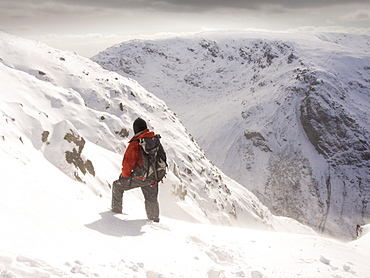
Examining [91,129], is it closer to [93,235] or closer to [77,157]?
[77,157]

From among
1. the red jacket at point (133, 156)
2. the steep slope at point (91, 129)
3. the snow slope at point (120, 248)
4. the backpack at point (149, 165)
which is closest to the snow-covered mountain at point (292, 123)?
the steep slope at point (91, 129)

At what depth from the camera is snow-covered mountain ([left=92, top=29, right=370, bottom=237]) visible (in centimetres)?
6009

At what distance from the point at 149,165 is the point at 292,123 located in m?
77.3

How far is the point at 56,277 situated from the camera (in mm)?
2748

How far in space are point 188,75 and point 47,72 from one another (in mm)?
104823

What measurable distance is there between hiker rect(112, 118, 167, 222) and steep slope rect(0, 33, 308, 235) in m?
3.00

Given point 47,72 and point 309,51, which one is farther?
point 309,51

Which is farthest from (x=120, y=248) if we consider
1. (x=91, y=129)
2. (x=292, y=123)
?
(x=292, y=123)

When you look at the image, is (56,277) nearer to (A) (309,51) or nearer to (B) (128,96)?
(B) (128,96)

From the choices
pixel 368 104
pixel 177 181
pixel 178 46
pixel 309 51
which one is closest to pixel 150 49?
pixel 178 46

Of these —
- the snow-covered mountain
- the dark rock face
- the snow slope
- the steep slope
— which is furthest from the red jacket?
the snow-covered mountain

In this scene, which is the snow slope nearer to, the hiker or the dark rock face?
the hiker

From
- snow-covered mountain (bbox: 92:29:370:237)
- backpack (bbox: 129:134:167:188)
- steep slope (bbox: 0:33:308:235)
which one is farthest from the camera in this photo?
snow-covered mountain (bbox: 92:29:370:237)

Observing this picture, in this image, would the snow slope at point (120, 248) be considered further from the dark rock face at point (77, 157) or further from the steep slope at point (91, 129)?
the dark rock face at point (77, 157)
